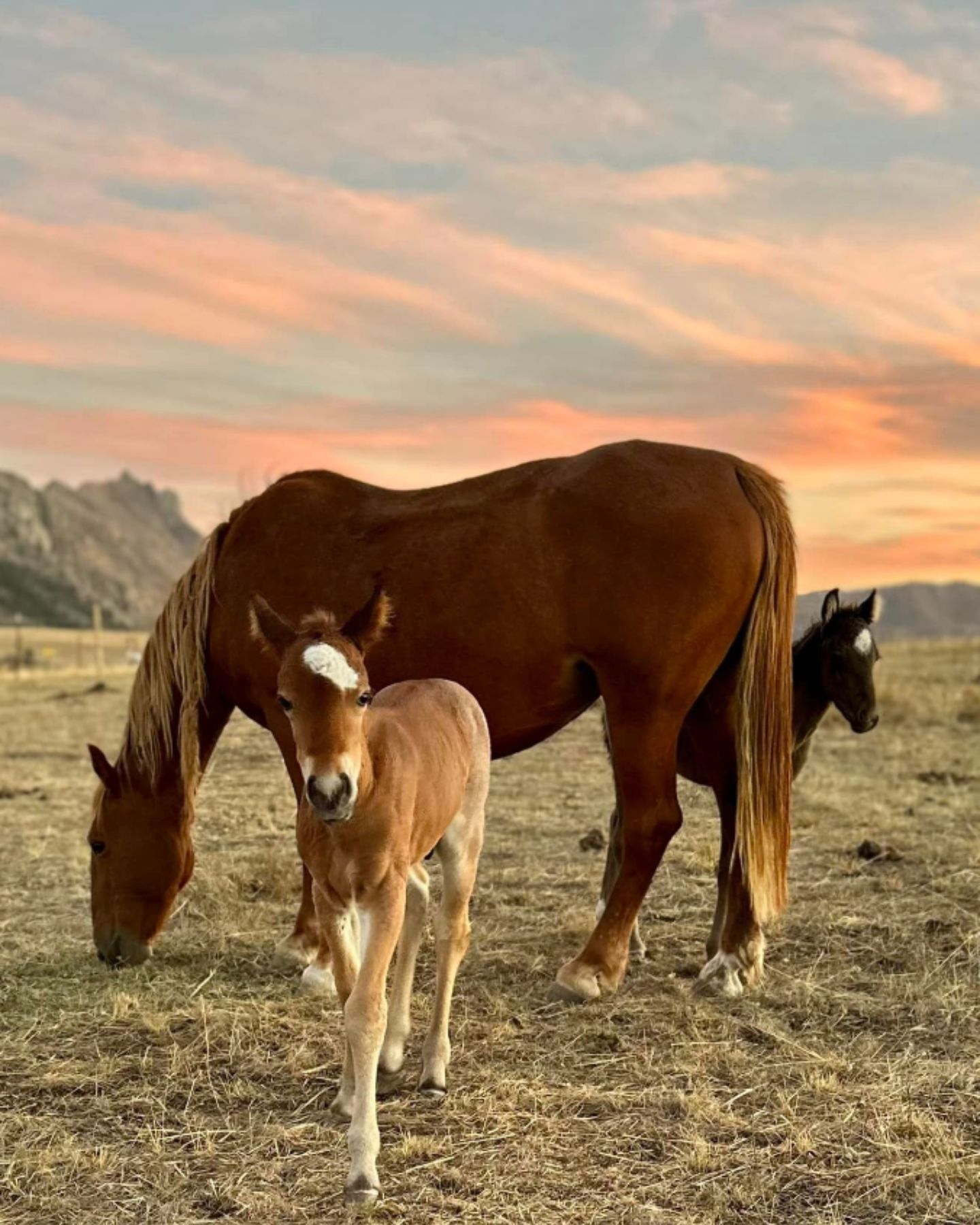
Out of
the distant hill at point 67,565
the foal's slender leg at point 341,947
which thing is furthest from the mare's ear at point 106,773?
the distant hill at point 67,565

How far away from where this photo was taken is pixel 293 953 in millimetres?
5969

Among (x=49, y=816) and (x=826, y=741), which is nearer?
(x=49, y=816)

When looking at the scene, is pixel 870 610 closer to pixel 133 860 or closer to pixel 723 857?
pixel 723 857

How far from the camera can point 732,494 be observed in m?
5.76

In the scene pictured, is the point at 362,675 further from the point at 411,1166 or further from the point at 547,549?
the point at 547,549

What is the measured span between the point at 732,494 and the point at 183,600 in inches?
117

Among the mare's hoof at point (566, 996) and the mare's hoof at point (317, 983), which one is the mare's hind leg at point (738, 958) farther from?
the mare's hoof at point (317, 983)

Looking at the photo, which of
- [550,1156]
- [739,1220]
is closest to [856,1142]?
[739,1220]

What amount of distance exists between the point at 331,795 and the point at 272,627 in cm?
68

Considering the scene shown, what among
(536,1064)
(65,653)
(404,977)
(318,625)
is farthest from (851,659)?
(65,653)

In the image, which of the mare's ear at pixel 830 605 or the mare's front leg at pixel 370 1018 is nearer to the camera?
the mare's front leg at pixel 370 1018

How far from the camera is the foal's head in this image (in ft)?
11.8

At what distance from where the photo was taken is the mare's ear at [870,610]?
705 cm

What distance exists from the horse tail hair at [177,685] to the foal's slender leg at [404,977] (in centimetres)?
Answer: 189
